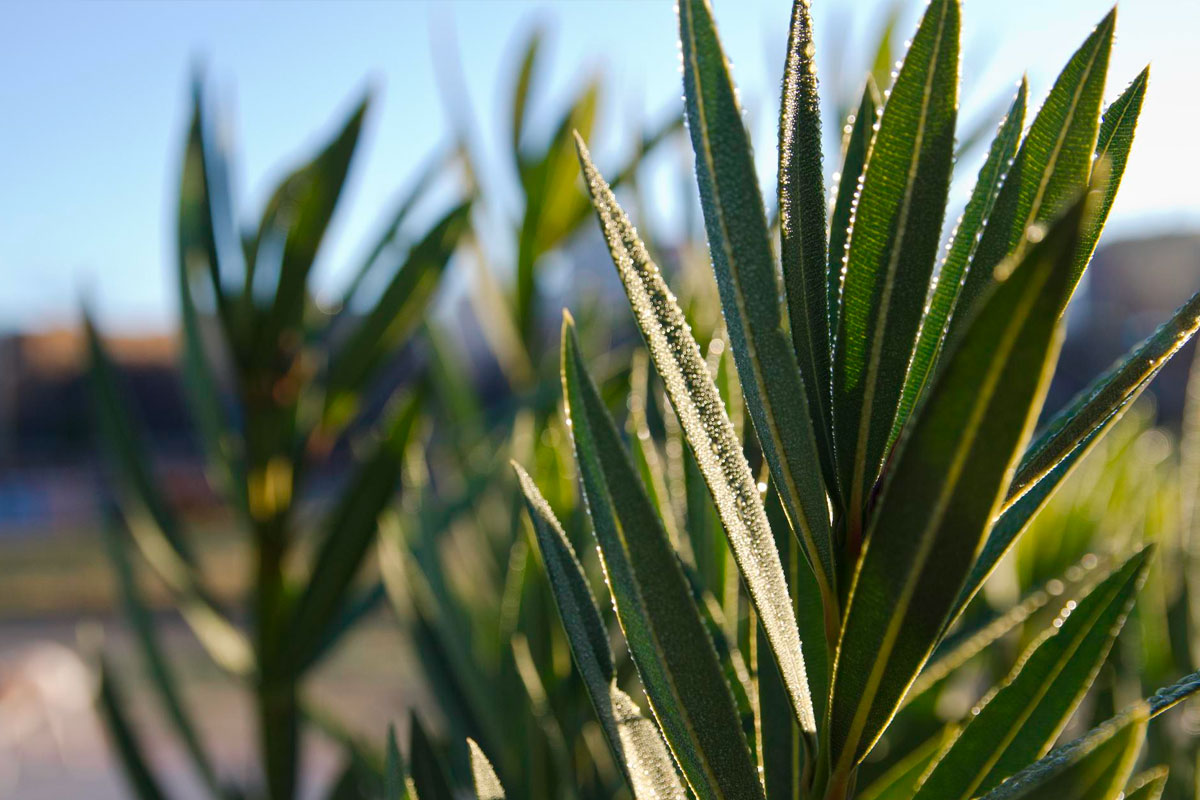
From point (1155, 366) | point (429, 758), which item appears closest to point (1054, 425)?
point (1155, 366)

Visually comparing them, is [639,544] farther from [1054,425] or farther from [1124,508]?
[1124,508]

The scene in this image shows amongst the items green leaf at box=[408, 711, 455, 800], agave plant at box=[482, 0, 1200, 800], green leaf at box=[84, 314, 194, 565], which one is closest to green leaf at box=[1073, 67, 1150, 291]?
agave plant at box=[482, 0, 1200, 800]

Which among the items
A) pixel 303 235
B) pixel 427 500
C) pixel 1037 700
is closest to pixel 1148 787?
pixel 1037 700

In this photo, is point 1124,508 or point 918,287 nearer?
point 918,287

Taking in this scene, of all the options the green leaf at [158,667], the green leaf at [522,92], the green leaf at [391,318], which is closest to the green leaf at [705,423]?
the green leaf at [391,318]

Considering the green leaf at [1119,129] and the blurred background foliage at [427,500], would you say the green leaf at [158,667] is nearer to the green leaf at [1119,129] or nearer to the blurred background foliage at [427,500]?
the blurred background foliage at [427,500]

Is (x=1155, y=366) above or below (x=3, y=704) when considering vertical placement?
below

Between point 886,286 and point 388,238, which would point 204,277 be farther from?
point 886,286
